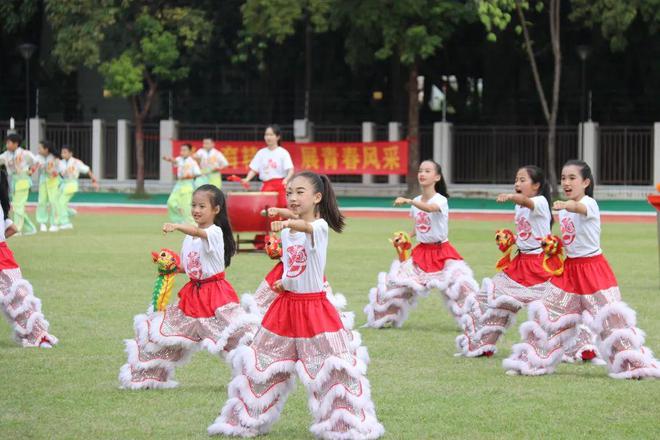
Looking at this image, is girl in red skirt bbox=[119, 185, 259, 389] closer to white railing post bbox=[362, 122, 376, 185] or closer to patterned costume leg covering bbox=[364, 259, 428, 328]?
patterned costume leg covering bbox=[364, 259, 428, 328]

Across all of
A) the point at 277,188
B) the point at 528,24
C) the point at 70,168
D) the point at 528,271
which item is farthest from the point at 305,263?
the point at 528,24

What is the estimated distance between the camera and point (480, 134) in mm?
34750

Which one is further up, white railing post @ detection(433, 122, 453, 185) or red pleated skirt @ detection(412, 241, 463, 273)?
white railing post @ detection(433, 122, 453, 185)

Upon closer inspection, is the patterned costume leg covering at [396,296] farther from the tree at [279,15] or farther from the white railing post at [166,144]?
the white railing post at [166,144]

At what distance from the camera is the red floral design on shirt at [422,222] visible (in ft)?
37.2

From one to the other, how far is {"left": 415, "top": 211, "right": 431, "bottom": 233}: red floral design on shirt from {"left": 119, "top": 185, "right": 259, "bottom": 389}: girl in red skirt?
10.5 ft

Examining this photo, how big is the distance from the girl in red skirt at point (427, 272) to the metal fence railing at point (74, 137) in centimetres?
2626

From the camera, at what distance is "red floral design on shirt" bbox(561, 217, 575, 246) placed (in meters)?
9.17

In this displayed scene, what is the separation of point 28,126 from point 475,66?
12.4 meters

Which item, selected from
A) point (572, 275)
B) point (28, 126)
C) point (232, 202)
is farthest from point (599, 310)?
point (28, 126)

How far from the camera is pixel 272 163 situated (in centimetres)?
1809

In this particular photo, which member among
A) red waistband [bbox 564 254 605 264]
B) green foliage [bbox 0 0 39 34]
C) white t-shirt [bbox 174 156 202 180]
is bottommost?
red waistband [bbox 564 254 605 264]

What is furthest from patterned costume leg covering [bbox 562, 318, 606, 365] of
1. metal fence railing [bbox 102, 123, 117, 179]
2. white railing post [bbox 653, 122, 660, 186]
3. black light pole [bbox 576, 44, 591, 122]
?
metal fence railing [bbox 102, 123, 117, 179]

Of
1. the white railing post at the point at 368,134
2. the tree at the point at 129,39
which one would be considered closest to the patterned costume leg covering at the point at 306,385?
the tree at the point at 129,39
